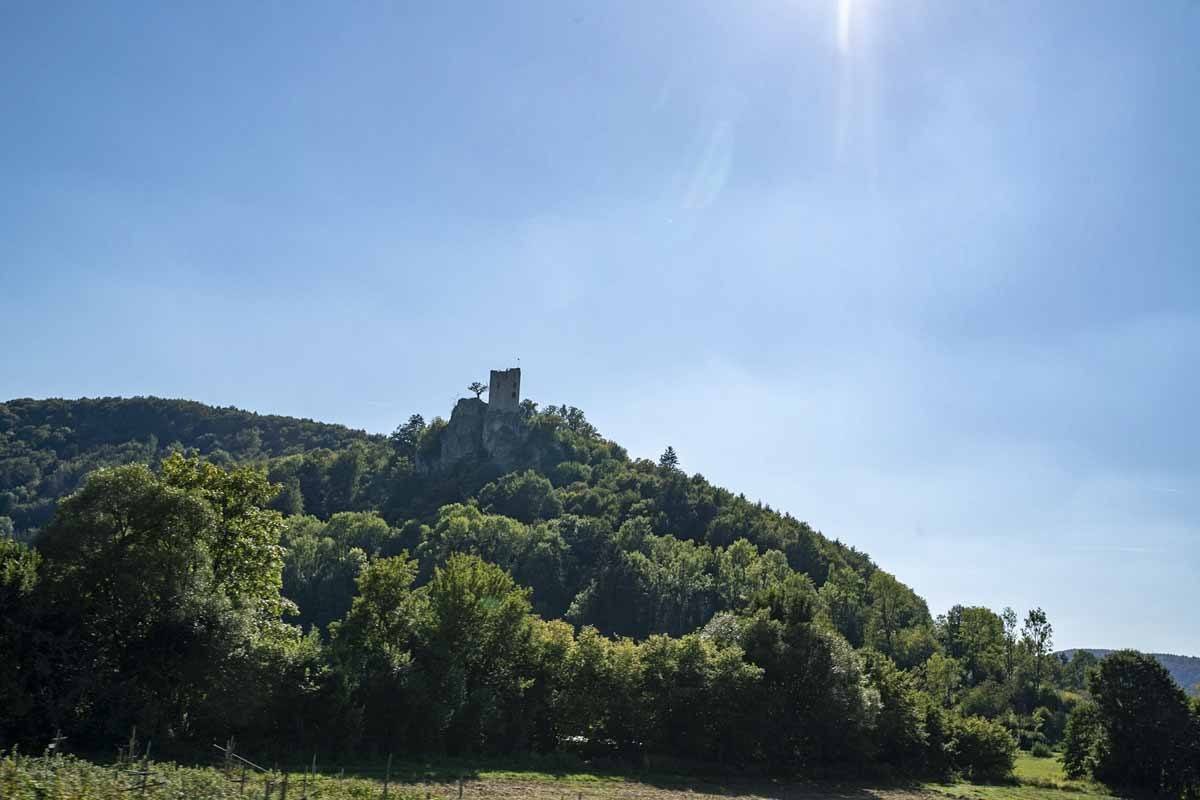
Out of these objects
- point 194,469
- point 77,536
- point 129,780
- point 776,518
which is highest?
point 776,518

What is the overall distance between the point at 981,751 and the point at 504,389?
12117 centimetres

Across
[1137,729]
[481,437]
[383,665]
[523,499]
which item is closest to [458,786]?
[383,665]

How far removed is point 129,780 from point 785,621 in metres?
34.1

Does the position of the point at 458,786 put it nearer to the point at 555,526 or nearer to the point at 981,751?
the point at 981,751

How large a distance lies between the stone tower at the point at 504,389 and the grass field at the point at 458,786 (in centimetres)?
12089

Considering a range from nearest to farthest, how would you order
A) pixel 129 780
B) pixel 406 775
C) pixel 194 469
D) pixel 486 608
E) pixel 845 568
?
1. pixel 129 780
2. pixel 406 775
3. pixel 194 469
4. pixel 486 608
5. pixel 845 568

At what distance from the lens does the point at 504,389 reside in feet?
520

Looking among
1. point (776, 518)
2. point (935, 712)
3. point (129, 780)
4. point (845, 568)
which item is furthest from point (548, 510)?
point (129, 780)

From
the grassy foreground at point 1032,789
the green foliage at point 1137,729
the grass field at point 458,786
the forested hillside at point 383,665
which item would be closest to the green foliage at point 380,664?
the forested hillside at point 383,665

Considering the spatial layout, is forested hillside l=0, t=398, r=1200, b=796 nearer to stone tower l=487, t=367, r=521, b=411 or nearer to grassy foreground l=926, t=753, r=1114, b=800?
grassy foreground l=926, t=753, r=1114, b=800

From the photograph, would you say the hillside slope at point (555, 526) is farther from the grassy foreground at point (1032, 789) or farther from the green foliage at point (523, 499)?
the grassy foreground at point (1032, 789)

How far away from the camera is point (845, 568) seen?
12469 centimetres

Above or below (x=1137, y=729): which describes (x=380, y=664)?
above

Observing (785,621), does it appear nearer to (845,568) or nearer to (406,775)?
(406,775)
